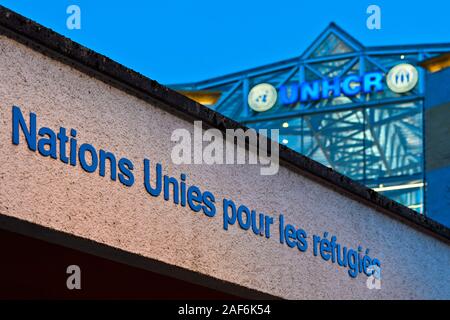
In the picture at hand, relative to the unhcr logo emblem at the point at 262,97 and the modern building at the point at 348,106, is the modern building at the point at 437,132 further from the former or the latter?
the unhcr logo emblem at the point at 262,97

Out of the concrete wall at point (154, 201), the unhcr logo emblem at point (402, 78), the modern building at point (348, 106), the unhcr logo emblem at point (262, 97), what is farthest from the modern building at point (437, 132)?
the concrete wall at point (154, 201)

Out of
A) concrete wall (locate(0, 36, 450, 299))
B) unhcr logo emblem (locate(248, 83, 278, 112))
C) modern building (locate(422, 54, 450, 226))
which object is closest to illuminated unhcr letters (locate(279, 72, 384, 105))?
unhcr logo emblem (locate(248, 83, 278, 112))

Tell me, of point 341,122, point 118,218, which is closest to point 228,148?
point 118,218

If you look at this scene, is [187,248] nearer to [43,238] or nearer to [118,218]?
[118,218]

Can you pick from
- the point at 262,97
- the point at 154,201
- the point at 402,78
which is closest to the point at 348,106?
the point at 402,78

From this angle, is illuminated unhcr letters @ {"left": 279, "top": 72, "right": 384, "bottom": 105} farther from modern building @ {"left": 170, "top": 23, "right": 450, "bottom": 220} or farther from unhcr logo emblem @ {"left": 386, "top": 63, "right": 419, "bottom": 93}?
unhcr logo emblem @ {"left": 386, "top": 63, "right": 419, "bottom": 93}

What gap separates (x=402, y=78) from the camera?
128 ft

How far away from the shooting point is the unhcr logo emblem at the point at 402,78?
38.6 m

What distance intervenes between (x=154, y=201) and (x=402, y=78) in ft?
104

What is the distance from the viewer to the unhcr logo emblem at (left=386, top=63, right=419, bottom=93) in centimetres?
3859

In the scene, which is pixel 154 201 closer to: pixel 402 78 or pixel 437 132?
pixel 437 132

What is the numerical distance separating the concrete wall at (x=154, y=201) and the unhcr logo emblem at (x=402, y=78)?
2704cm
